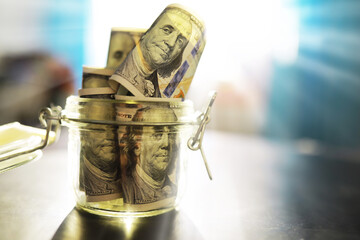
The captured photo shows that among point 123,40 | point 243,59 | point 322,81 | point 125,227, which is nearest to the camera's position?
point 125,227

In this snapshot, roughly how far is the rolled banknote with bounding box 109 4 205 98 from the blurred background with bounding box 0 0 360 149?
85.6 inches

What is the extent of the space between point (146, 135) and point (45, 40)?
2958 millimetres

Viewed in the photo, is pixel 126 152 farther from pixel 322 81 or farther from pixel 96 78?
pixel 322 81

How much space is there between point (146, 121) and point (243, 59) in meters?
2.98

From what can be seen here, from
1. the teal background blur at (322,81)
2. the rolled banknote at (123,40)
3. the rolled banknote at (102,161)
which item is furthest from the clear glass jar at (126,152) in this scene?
the teal background blur at (322,81)

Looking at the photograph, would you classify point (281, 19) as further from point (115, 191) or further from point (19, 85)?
point (115, 191)

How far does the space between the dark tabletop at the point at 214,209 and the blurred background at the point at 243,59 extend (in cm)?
193

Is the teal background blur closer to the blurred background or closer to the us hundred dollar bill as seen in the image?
the blurred background

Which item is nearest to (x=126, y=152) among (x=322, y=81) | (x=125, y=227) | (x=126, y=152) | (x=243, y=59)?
(x=126, y=152)

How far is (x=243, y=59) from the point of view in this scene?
3.38 meters

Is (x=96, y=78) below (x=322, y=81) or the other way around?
the other way around

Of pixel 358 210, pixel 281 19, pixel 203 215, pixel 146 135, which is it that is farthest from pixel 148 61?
pixel 281 19

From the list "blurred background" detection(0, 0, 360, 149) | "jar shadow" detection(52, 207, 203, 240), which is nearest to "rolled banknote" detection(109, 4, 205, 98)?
"jar shadow" detection(52, 207, 203, 240)

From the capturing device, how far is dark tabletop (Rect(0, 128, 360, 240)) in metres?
0.50
